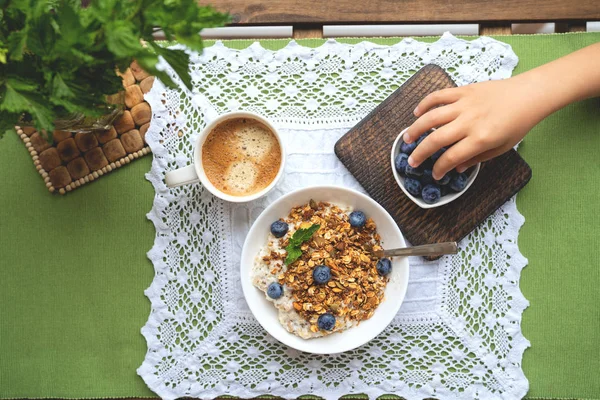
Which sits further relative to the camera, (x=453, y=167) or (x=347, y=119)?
(x=347, y=119)

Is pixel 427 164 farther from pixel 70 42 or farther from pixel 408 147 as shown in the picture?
pixel 70 42

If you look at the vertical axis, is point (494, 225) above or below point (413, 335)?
above

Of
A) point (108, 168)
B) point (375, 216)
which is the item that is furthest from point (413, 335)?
point (108, 168)

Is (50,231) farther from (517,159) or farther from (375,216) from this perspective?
(517,159)

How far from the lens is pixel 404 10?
1.25 metres

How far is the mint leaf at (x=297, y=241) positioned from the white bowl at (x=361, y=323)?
0.08 metres

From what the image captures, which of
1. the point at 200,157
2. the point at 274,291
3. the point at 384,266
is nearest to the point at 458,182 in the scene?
the point at 384,266

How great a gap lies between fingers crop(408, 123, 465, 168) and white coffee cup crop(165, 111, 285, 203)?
297 millimetres

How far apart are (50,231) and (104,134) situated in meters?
0.28

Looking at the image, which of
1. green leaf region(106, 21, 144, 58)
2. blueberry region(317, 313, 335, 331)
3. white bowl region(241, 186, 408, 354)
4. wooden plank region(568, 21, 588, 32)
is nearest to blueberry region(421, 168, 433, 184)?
white bowl region(241, 186, 408, 354)

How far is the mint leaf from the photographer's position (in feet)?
3.75

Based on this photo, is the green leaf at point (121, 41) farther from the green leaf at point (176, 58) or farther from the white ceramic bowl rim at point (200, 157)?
the white ceramic bowl rim at point (200, 157)

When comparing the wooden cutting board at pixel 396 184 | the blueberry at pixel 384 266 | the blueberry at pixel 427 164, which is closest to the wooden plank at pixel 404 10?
the wooden cutting board at pixel 396 184

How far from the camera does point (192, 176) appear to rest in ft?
3.82
